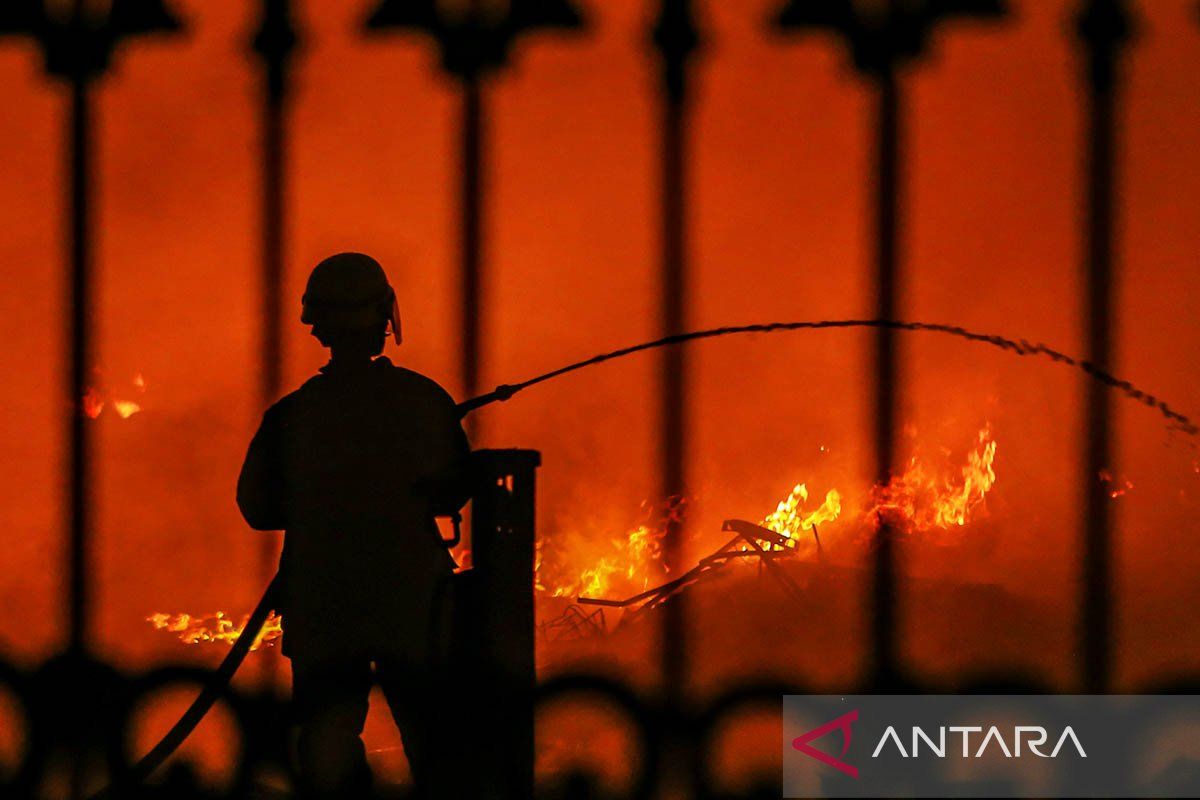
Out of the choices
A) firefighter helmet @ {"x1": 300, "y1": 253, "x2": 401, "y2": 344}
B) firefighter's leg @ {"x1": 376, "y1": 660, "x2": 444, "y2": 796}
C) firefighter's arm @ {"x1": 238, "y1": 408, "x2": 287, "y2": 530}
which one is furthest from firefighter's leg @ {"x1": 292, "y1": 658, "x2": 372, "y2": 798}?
firefighter helmet @ {"x1": 300, "y1": 253, "x2": 401, "y2": 344}

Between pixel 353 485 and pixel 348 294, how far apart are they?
58 cm

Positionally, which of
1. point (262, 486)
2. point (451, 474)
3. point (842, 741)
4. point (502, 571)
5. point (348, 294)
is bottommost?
point (842, 741)

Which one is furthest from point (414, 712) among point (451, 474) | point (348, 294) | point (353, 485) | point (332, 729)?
point (348, 294)

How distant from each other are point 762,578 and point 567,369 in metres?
4.66

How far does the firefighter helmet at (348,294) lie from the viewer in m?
3.95

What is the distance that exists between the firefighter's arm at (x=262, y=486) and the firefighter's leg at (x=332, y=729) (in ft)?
5.21

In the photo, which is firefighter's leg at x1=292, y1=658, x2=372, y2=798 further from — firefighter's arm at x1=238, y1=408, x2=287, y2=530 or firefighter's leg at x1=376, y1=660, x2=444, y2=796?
firefighter's arm at x1=238, y1=408, x2=287, y2=530

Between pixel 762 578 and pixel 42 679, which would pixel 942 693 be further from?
pixel 762 578

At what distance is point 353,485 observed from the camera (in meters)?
4.03

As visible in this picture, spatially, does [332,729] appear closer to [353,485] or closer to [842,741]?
[842,741]

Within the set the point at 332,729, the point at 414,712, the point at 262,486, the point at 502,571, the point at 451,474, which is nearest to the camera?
the point at 332,729

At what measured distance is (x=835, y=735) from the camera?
2.72 metres

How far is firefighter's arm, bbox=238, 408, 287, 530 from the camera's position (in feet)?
12.9

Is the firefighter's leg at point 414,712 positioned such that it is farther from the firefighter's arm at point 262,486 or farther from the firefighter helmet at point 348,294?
the firefighter helmet at point 348,294
